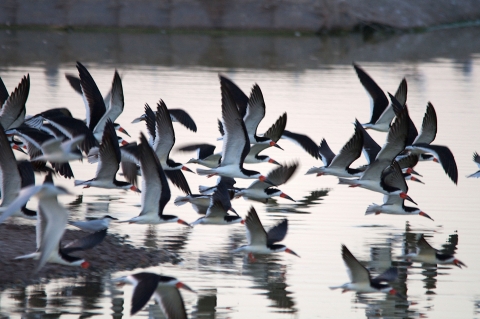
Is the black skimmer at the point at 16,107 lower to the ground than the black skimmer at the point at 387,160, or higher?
higher

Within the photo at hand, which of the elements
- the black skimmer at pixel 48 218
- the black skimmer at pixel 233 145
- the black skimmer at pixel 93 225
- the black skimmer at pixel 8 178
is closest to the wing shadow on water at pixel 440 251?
the black skimmer at pixel 233 145

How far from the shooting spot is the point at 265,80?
78.9 feet

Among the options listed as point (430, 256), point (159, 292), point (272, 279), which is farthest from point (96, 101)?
point (159, 292)

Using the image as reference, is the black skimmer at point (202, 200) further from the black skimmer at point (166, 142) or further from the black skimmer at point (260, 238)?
the black skimmer at point (260, 238)

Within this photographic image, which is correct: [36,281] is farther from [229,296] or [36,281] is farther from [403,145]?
[403,145]

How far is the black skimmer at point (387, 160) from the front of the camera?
1076 centimetres

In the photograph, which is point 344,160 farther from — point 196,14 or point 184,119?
point 196,14

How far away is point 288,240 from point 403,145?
80.5 inches

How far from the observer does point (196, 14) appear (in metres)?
34.6

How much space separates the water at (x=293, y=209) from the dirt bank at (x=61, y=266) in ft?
0.50

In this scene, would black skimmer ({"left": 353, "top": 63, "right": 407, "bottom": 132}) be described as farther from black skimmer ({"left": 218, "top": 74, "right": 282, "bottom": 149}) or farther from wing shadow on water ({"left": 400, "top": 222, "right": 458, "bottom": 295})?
wing shadow on water ({"left": 400, "top": 222, "right": 458, "bottom": 295})

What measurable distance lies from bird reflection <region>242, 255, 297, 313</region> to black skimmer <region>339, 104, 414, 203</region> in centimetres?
222

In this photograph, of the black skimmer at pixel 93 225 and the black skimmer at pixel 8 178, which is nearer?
the black skimmer at pixel 8 178

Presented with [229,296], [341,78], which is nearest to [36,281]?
[229,296]
